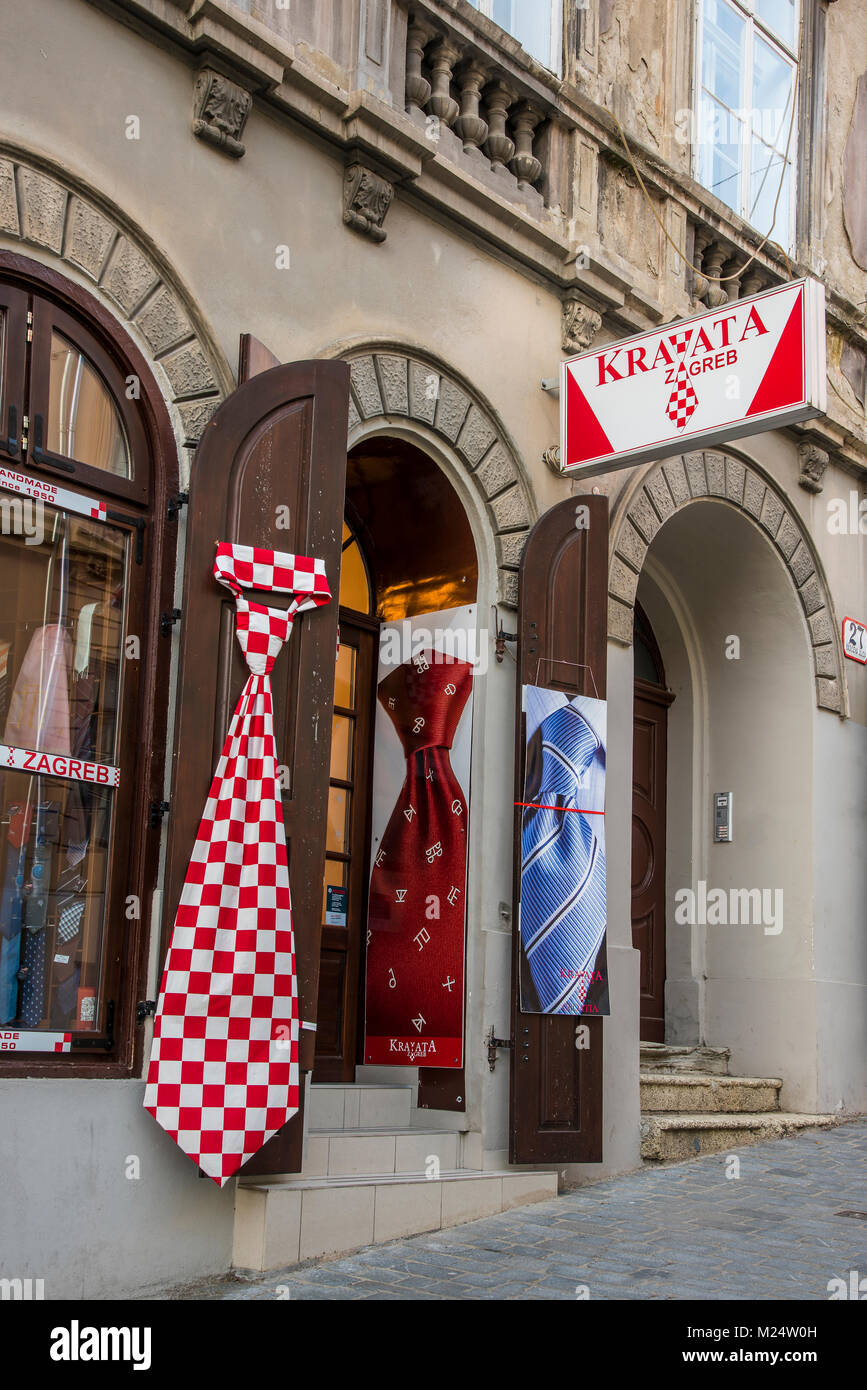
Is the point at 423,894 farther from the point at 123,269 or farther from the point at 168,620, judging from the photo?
the point at 123,269

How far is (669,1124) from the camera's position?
8227 millimetres

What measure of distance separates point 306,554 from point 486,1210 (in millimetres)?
3157

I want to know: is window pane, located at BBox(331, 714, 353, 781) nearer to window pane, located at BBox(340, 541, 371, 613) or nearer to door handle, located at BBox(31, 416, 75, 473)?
window pane, located at BBox(340, 541, 371, 613)

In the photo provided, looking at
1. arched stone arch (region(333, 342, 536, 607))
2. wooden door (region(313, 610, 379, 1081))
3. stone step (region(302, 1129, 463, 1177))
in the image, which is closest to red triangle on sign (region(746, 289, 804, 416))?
arched stone arch (region(333, 342, 536, 607))

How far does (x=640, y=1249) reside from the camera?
627cm

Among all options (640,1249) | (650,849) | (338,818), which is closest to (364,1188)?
(640,1249)

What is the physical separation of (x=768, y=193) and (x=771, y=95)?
31.4 inches

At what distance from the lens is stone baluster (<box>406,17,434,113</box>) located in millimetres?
7664

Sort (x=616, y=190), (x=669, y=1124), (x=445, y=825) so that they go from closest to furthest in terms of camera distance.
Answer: (x=445, y=825)
(x=669, y=1124)
(x=616, y=190)

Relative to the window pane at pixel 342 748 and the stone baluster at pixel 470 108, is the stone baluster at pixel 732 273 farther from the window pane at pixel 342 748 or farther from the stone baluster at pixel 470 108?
the window pane at pixel 342 748

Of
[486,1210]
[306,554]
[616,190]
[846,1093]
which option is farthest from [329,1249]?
[616,190]

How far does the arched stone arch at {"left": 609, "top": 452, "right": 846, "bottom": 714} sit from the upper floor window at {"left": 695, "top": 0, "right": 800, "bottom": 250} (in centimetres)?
196

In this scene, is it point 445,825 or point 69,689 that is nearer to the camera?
point 69,689
